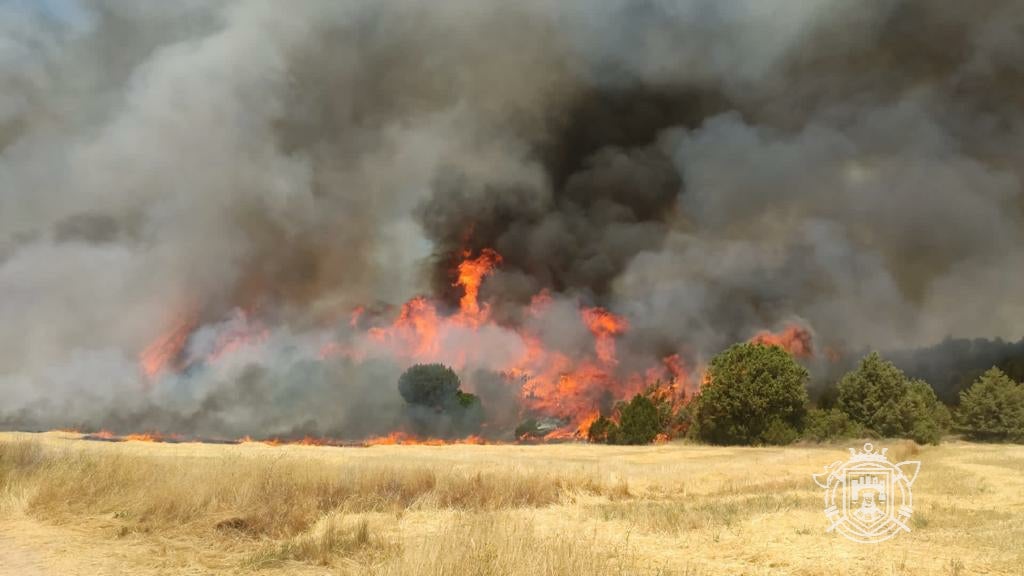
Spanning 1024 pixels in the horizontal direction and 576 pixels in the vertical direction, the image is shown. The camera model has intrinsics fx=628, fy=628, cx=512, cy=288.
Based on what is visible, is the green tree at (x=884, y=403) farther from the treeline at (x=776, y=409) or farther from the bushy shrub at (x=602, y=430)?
Answer: the bushy shrub at (x=602, y=430)

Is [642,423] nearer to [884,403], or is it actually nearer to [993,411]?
[884,403]

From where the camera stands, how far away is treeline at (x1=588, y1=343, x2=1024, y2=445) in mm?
76375

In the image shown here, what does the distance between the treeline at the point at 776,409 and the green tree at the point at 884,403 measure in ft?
0.35

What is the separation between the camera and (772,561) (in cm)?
1414

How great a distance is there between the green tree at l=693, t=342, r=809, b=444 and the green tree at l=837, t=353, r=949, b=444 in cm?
760

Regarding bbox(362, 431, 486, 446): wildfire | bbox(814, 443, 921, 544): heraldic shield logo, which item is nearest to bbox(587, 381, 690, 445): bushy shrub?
bbox(362, 431, 486, 446): wildfire

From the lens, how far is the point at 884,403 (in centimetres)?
7881

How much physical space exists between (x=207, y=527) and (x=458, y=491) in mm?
10379

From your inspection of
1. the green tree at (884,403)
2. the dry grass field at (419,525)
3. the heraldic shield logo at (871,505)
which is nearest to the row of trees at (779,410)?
the green tree at (884,403)

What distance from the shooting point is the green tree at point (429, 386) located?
4141 inches

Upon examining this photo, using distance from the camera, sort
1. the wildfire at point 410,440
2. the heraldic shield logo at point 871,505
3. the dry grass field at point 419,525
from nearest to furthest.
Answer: the dry grass field at point 419,525 → the heraldic shield logo at point 871,505 → the wildfire at point 410,440

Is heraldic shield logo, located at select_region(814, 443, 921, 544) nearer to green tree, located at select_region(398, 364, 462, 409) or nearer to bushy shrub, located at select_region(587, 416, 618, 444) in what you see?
bushy shrub, located at select_region(587, 416, 618, 444)

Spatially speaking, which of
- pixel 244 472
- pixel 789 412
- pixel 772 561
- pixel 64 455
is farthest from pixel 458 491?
pixel 789 412

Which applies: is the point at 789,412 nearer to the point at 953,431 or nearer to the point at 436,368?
the point at 953,431
